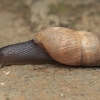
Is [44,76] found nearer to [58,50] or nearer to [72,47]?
[58,50]

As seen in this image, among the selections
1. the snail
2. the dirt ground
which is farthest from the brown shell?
the dirt ground

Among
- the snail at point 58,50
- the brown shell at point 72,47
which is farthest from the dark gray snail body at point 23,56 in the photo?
the brown shell at point 72,47

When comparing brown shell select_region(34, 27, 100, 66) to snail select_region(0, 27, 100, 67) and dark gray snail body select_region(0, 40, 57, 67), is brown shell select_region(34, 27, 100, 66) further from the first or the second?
dark gray snail body select_region(0, 40, 57, 67)

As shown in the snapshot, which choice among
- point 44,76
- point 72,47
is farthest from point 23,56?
point 72,47

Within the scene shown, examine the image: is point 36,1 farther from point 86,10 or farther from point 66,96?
point 66,96

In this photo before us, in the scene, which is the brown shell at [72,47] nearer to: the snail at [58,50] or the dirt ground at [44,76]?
the snail at [58,50]

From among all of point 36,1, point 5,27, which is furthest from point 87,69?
point 36,1

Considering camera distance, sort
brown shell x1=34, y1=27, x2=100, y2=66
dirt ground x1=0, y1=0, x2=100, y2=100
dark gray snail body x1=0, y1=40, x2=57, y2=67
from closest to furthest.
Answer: dirt ground x1=0, y1=0, x2=100, y2=100 → brown shell x1=34, y1=27, x2=100, y2=66 → dark gray snail body x1=0, y1=40, x2=57, y2=67
